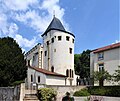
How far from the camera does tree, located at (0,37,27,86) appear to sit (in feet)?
110

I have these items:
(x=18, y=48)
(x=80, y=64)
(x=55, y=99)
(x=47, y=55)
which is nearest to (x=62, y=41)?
(x=47, y=55)

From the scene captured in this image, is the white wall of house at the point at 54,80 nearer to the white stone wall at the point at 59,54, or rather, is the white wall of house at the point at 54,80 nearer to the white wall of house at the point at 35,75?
the white wall of house at the point at 35,75

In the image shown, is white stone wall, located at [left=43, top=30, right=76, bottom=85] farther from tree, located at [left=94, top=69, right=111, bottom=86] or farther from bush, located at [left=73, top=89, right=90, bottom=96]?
bush, located at [left=73, top=89, right=90, bottom=96]

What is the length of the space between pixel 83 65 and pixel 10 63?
36665mm

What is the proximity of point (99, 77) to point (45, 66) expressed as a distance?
709 inches

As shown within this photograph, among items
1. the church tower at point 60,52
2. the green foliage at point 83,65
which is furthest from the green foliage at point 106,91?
the green foliage at point 83,65

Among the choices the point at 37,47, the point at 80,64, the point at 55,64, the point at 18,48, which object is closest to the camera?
the point at 18,48

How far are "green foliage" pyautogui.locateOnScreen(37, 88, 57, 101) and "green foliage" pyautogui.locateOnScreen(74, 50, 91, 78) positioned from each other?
36.2 meters

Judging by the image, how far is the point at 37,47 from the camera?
166 feet

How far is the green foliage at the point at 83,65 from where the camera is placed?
66.9 m

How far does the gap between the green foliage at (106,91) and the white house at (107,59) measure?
365 centimetres

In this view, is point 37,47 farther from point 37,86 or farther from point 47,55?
point 37,86

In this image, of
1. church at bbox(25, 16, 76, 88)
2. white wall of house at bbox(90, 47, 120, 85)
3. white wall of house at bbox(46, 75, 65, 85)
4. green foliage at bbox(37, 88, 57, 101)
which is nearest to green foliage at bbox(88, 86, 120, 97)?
white wall of house at bbox(90, 47, 120, 85)

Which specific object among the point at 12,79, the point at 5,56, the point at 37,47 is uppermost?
the point at 37,47
